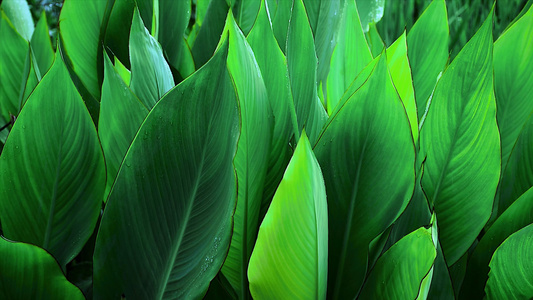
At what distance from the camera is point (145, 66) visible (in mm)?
614

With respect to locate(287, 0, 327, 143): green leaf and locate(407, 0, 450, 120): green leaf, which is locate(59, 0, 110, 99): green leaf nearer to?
Answer: locate(287, 0, 327, 143): green leaf

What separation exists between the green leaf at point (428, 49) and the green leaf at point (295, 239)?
35 cm

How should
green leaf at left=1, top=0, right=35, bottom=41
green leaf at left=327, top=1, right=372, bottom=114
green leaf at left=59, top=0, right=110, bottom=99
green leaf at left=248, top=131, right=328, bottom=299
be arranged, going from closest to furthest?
1. green leaf at left=248, top=131, right=328, bottom=299
2. green leaf at left=327, top=1, right=372, bottom=114
3. green leaf at left=59, top=0, right=110, bottom=99
4. green leaf at left=1, top=0, right=35, bottom=41

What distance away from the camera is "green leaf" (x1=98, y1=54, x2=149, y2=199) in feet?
1.87

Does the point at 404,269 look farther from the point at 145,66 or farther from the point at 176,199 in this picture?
the point at 145,66

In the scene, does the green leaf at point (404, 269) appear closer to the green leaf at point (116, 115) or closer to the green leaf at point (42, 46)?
the green leaf at point (116, 115)

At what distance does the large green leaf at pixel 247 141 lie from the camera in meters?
0.52

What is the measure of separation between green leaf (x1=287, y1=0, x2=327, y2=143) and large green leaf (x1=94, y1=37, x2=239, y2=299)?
7.6 inches

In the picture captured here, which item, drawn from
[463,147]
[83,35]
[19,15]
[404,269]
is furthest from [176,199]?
[19,15]

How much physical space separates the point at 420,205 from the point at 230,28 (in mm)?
274

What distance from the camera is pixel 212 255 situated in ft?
1.65

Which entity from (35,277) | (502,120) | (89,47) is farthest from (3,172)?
(502,120)

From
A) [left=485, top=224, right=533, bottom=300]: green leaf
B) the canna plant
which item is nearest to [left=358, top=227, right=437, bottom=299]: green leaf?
the canna plant

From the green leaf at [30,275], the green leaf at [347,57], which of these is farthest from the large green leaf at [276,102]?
the green leaf at [30,275]
